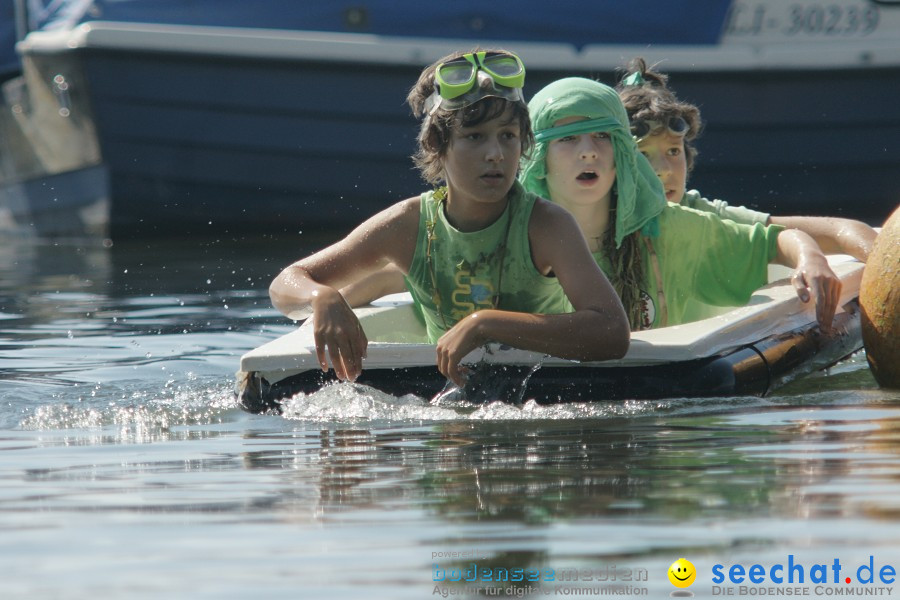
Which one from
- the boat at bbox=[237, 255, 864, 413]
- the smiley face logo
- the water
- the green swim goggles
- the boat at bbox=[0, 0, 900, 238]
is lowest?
the smiley face logo

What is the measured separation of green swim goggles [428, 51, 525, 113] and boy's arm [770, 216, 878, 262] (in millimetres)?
1628

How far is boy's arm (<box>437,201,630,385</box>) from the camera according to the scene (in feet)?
14.9

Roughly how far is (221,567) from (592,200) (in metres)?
2.98

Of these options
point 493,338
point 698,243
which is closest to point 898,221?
point 698,243

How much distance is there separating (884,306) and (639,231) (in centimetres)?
96

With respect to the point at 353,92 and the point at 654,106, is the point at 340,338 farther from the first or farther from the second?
the point at 353,92

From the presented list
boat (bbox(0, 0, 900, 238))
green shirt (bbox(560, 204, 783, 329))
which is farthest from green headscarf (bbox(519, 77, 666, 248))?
boat (bbox(0, 0, 900, 238))

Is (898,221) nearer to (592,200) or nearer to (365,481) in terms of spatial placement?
(592,200)

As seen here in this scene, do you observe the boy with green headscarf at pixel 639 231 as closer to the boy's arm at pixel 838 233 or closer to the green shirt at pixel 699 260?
the green shirt at pixel 699 260

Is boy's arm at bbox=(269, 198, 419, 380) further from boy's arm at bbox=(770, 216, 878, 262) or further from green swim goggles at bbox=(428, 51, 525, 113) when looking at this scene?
boy's arm at bbox=(770, 216, 878, 262)

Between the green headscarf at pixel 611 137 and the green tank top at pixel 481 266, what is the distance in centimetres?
67

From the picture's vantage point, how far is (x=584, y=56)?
11.5 meters

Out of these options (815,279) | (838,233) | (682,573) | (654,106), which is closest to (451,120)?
(815,279)

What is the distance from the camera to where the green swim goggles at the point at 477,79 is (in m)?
4.89
